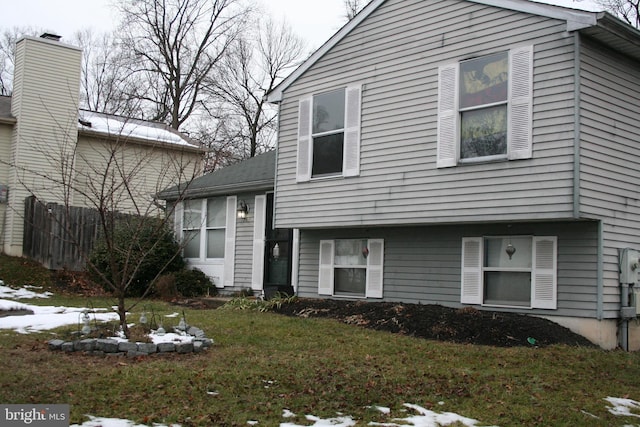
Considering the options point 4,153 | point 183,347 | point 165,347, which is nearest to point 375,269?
point 183,347

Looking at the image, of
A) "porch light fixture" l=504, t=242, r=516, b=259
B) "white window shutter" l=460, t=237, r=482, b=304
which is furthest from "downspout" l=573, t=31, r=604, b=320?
"white window shutter" l=460, t=237, r=482, b=304

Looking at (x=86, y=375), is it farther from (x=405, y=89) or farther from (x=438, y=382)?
(x=405, y=89)

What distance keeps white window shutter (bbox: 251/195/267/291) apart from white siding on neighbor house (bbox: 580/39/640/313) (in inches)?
295

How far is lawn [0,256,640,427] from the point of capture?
17.6ft

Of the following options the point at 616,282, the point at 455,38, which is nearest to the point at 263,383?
the point at 616,282

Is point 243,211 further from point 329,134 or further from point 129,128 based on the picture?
point 129,128

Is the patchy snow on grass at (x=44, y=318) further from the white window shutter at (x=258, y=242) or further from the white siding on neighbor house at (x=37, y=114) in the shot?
the white siding on neighbor house at (x=37, y=114)

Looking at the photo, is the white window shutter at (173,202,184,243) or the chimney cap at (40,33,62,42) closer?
the white window shutter at (173,202,184,243)

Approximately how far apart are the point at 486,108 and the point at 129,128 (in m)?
15.3

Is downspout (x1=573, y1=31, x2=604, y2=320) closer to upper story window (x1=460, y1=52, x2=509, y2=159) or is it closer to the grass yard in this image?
the grass yard

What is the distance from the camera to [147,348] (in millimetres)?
7172

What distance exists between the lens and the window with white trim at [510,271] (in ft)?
30.4

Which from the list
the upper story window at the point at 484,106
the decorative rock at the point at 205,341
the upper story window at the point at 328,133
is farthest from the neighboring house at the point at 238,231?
the decorative rock at the point at 205,341

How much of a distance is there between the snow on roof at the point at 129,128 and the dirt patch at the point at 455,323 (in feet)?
39.8
